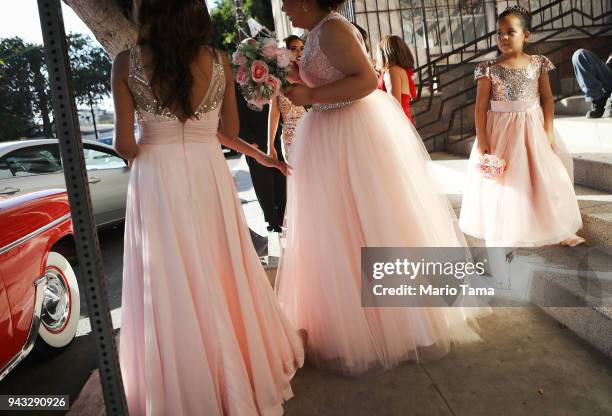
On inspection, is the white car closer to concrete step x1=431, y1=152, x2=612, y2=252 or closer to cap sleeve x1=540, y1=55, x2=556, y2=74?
concrete step x1=431, y1=152, x2=612, y2=252

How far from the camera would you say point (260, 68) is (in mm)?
2520

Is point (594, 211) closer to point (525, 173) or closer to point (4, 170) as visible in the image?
point (525, 173)

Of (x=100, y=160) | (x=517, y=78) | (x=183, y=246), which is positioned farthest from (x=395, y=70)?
(x=100, y=160)

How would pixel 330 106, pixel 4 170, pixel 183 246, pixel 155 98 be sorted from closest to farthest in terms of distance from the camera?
pixel 155 98 < pixel 183 246 < pixel 330 106 < pixel 4 170

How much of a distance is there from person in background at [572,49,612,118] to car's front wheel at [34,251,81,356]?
5.84m

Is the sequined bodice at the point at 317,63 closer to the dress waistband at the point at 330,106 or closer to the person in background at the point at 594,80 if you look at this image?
the dress waistband at the point at 330,106

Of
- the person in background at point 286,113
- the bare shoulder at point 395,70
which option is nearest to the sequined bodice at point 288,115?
the person in background at point 286,113

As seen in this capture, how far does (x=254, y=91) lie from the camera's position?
2.57 meters

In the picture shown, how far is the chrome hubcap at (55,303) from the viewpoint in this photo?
12.2 feet

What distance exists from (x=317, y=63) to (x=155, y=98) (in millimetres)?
987

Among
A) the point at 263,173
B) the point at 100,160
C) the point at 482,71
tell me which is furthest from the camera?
the point at 100,160

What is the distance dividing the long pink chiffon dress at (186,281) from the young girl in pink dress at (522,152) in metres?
2.28

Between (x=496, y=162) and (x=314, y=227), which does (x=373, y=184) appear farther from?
(x=496, y=162)

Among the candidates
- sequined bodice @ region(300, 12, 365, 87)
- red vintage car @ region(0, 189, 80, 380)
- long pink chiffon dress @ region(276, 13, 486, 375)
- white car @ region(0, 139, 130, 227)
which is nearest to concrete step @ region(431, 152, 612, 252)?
long pink chiffon dress @ region(276, 13, 486, 375)
